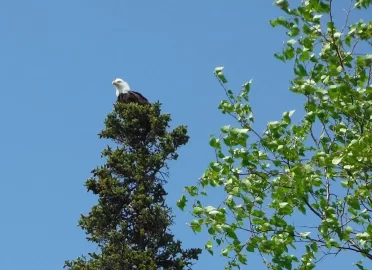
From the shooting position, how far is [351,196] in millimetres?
9719

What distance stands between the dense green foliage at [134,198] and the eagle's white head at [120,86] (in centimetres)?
157

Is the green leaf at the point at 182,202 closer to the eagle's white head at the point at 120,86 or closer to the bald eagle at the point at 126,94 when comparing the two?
the bald eagle at the point at 126,94

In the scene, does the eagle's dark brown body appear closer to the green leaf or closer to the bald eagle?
the bald eagle

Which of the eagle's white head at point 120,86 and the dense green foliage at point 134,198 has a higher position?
the eagle's white head at point 120,86

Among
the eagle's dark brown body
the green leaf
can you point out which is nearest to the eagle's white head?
the eagle's dark brown body

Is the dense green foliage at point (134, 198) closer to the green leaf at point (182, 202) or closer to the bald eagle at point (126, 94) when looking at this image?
the bald eagle at point (126, 94)

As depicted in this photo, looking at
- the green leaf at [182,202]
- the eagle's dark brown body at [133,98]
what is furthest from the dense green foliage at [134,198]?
the green leaf at [182,202]

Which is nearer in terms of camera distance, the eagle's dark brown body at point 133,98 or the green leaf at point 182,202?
the green leaf at point 182,202

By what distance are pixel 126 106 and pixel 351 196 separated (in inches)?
723

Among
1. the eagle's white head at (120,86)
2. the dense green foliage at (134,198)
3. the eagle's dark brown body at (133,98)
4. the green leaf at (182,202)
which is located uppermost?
the eagle's white head at (120,86)

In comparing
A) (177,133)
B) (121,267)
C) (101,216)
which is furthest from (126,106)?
(121,267)

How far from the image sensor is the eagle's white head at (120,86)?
95.9ft

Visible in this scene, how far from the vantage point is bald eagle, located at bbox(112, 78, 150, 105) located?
28384mm

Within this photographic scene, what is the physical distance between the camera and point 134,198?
2564 centimetres
